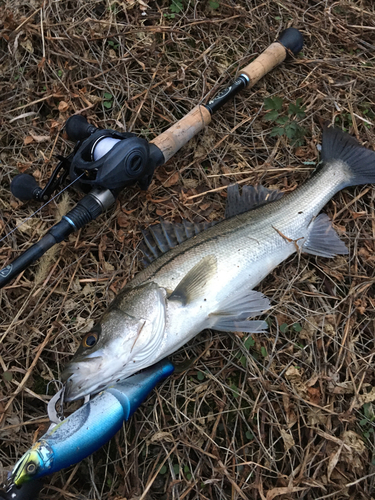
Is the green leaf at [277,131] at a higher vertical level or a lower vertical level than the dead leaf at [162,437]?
higher

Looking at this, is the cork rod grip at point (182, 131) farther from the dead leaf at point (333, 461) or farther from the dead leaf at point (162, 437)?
the dead leaf at point (333, 461)

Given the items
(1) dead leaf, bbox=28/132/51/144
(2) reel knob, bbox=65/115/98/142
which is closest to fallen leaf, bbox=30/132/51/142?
(1) dead leaf, bbox=28/132/51/144

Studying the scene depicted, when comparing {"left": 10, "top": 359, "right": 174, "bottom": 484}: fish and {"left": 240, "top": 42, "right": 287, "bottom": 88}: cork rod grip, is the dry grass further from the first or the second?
{"left": 10, "top": 359, "right": 174, "bottom": 484}: fish

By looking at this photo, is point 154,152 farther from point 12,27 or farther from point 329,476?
point 329,476

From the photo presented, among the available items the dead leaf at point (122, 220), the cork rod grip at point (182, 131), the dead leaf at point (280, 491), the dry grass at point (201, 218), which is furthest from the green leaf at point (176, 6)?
the dead leaf at point (280, 491)

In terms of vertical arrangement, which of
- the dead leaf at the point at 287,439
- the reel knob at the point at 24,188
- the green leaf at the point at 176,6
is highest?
the green leaf at the point at 176,6

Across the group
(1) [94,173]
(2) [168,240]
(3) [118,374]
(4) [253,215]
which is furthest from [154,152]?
(3) [118,374]
